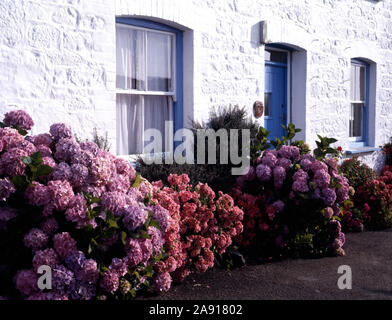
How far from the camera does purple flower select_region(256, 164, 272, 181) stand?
5770 mm

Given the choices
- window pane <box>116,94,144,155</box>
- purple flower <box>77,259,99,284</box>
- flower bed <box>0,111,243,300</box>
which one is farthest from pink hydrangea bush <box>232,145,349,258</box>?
purple flower <box>77,259,99,284</box>

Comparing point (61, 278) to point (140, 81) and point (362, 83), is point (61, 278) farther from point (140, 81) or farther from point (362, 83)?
point (362, 83)

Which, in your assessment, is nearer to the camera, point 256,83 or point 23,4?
point 23,4

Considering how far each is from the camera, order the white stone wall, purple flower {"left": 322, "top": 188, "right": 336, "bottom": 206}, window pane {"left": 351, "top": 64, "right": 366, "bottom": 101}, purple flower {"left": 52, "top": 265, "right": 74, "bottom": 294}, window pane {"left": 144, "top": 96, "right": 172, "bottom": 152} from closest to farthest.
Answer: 1. purple flower {"left": 52, "top": 265, "right": 74, "bottom": 294}
2. the white stone wall
3. purple flower {"left": 322, "top": 188, "right": 336, "bottom": 206}
4. window pane {"left": 144, "top": 96, "right": 172, "bottom": 152}
5. window pane {"left": 351, "top": 64, "right": 366, "bottom": 101}

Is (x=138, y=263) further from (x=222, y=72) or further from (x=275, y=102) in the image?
(x=275, y=102)

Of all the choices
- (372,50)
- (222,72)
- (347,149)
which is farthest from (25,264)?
(372,50)

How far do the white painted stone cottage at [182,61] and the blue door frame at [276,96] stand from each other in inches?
0.9

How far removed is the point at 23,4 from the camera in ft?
15.7

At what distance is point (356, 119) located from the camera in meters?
10.4

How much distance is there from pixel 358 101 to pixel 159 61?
18.1 ft

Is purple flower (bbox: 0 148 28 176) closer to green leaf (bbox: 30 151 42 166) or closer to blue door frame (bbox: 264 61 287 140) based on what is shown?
green leaf (bbox: 30 151 42 166)

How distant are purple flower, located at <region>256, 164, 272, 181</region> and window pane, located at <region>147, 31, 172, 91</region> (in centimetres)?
161

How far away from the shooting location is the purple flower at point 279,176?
5719 millimetres

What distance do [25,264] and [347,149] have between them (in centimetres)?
732
